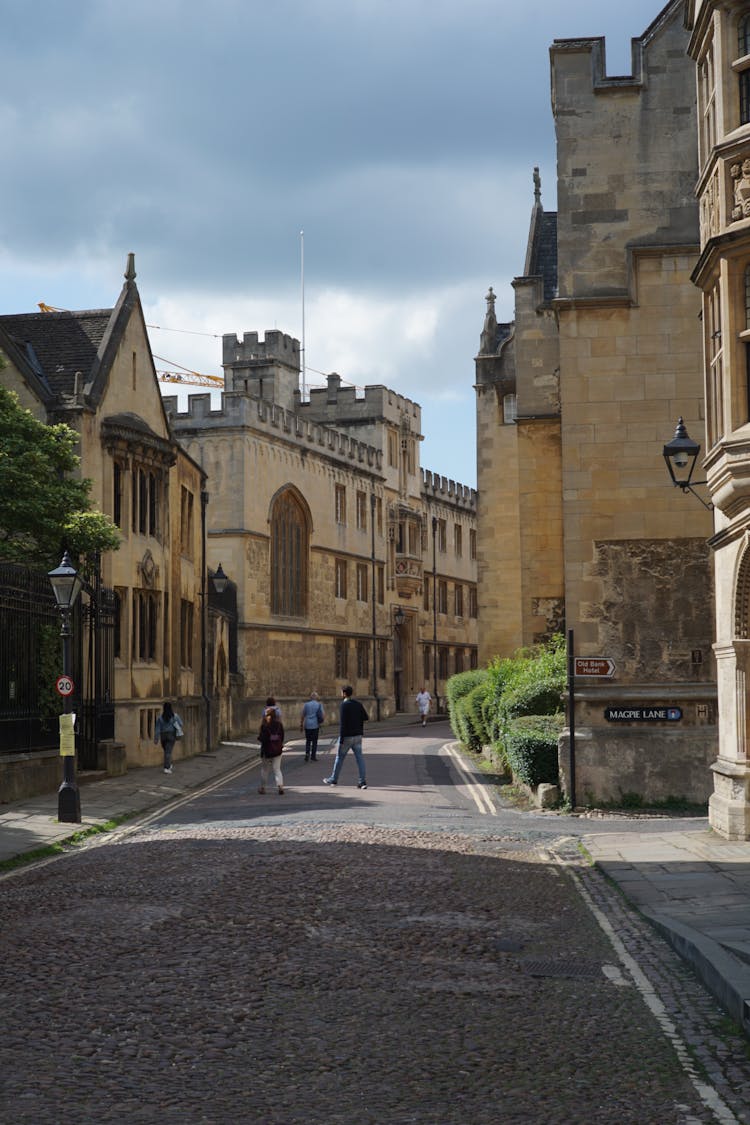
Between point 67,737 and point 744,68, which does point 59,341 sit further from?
point 744,68

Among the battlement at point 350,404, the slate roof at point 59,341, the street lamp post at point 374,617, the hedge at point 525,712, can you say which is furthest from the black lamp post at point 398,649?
the slate roof at point 59,341

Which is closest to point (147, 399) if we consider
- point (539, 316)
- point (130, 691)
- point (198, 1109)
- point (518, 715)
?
point (130, 691)

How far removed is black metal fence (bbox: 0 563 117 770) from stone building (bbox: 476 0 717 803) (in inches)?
334

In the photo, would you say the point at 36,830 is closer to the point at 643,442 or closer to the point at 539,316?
the point at 643,442

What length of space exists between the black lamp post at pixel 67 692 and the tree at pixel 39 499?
4.89 m

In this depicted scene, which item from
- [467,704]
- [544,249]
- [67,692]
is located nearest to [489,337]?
[544,249]

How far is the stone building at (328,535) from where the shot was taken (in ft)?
175

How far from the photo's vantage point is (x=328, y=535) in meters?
61.3

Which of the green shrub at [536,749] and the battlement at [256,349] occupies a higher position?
the battlement at [256,349]

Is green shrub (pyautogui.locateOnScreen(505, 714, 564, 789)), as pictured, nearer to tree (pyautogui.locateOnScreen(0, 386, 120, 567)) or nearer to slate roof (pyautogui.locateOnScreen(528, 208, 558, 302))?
tree (pyautogui.locateOnScreen(0, 386, 120, 567))

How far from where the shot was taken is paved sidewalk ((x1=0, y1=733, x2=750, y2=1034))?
8.28 m

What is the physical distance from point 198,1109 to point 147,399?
1172 inches

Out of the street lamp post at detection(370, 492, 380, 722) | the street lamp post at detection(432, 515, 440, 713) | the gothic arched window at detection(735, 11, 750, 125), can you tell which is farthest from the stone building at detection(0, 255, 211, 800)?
the street lamp post at detection(432, 515, 440, 713)

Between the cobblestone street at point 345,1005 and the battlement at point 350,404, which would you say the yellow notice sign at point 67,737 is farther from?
the battlement at point 350,404
